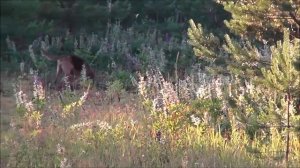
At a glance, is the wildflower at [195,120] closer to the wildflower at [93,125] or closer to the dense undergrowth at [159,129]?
the dense undergrowth at [159,129]

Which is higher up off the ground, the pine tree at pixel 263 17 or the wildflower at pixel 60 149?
the pine tree at pixel 263 17

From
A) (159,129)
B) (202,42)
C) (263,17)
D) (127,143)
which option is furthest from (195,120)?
(263,17)

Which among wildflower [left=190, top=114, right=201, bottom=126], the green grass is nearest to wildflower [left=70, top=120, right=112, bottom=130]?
the green grass

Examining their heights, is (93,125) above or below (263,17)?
below

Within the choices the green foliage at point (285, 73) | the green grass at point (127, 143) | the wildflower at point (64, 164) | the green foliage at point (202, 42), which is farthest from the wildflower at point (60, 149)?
the green foliage at point (285, 73)

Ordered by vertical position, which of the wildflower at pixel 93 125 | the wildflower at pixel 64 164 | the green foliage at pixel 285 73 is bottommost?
the wildflower at pixel 64 164

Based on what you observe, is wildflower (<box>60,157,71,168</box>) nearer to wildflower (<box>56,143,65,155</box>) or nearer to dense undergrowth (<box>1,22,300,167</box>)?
dense undergrowth (<box>1,22,300,167</box>)

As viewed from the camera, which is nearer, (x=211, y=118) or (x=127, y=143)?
(x=127, y=143)

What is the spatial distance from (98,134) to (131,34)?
621cm

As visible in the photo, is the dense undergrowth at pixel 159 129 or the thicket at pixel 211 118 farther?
the dense undergrowth at pixel 159 129

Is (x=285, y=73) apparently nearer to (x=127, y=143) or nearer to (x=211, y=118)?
Result: (x=211, y=118)

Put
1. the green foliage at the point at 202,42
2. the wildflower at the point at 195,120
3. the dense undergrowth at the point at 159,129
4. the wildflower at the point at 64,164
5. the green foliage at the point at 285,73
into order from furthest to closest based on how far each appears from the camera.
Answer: the green foliage at the point at 202,42 < the wildflower at the point at 195,120 < the dense undergrowth at the point at 159,129 < the wildflower at the point at 64,164 < the green foliage at the point at 285,73

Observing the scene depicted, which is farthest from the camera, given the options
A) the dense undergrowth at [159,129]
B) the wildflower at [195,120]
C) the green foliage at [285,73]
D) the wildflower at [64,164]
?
the wildflower at [195,120]

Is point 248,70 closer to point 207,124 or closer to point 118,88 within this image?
point 207,124
